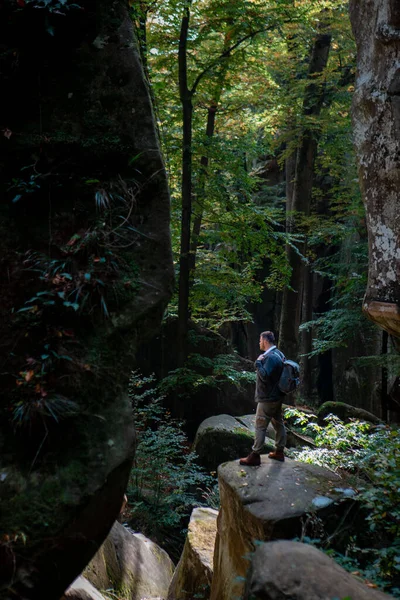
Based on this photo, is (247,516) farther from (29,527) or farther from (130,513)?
(130,513)

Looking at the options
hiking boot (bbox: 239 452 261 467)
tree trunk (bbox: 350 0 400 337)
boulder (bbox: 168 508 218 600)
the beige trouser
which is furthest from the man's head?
boulder (bbox: 168 508 218 600)

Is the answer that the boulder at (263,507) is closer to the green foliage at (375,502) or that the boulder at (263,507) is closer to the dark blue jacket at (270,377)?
the green foliage at (375,502)

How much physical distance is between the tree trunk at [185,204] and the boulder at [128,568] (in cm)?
473

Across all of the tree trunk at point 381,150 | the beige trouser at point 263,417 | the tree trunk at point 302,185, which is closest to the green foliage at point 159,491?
the beige trouser at point 263,417

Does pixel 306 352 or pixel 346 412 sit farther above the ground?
pixel 306 352

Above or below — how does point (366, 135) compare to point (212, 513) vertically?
above

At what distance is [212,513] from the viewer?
24.6 feet

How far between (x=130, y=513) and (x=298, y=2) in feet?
41.6

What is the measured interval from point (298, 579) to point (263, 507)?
218 centimetres

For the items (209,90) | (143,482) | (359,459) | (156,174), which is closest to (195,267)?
(209,90)

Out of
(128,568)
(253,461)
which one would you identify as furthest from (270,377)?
(128,568)

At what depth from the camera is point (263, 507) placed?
4828 millimetres

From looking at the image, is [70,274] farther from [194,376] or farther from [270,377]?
[194,376]

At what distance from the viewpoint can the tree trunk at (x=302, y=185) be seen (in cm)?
1308
